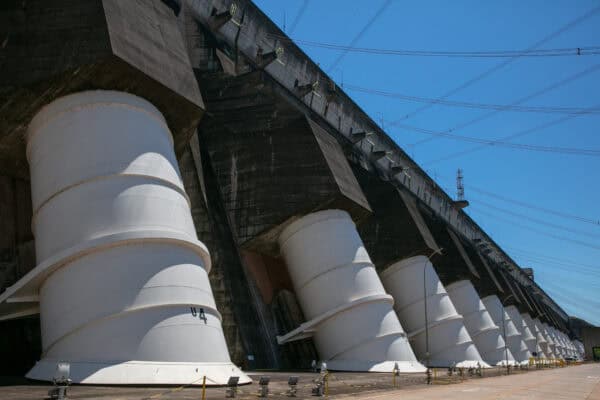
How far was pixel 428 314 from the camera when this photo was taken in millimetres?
43125

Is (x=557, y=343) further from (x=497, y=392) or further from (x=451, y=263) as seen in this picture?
(x=497, y=392)

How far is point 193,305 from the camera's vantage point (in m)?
18.3

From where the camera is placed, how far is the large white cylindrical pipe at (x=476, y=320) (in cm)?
5522

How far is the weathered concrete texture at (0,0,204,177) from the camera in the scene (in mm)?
18859

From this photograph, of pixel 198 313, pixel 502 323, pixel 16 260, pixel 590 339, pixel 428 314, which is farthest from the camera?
pixel 590 339

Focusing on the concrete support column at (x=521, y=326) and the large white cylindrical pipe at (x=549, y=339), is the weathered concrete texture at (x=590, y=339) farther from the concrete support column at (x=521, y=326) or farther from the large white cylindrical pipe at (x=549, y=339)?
the concrete support column at (x=521, y=326)

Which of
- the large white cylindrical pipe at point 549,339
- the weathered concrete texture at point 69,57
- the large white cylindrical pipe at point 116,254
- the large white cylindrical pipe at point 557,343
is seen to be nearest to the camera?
the large white cylindrical pipe at point 116,254

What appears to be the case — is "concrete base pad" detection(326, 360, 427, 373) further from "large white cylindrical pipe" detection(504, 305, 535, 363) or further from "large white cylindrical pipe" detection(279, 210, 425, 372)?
"large white cylindrical pipe" detection(504, 305, 535, 363)

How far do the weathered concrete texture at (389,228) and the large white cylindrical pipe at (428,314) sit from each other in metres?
1.08

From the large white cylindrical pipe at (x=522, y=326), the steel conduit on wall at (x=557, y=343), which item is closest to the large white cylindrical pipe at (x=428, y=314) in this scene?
the large white cylindrical pipe at (x=522, y=326)

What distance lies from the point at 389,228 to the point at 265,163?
16.0 m

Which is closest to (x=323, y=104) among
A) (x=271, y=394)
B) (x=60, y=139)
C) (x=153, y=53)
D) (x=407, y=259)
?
(x=407, y=259)

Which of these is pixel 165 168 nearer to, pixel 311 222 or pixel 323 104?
pixel 311 222

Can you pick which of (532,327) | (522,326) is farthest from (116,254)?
(532,327)
